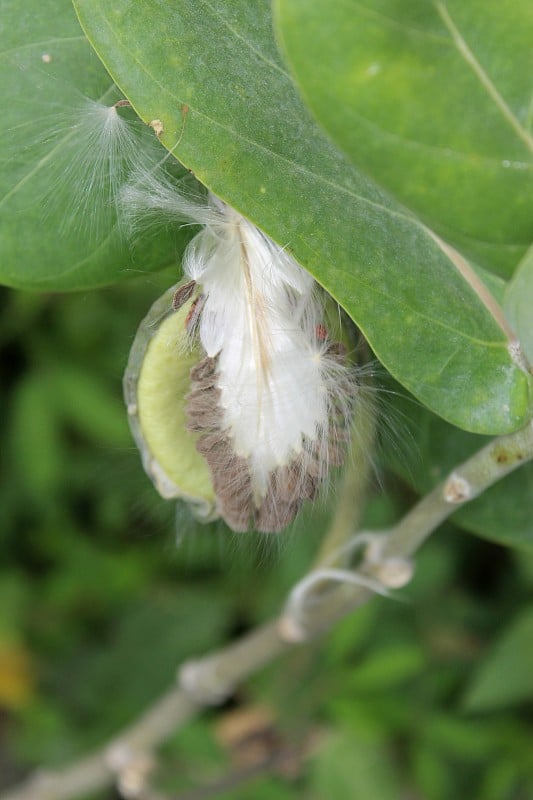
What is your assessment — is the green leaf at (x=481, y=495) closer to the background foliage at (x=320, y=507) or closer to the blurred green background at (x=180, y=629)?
the background foliage at (x=320, y=507)

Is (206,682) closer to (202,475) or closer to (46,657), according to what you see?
(202,475)

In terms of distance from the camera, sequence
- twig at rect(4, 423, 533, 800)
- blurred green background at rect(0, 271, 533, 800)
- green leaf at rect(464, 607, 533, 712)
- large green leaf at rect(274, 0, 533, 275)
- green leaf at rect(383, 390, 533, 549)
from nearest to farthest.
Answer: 1. large green leaf at rect(274, 0, 533, 275)
2. twig at rect(4, 423, 533, 800)
3. green leaf at rect(383, 390, 533, 549)
4. green leaf at rect(464, 607, 533, 712)
5. blurred green background at rect(0, 271, 533, 800)

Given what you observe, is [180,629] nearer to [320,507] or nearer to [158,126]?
[320,507]

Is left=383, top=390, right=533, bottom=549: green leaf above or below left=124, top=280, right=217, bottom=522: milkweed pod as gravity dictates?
below

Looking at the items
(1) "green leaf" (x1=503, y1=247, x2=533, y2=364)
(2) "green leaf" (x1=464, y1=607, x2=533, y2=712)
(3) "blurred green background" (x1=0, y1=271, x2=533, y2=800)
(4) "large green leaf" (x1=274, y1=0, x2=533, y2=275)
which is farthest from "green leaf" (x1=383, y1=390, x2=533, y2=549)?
(3) "blurred green background" (x1=0, y1=271, x2=533, y2=800)

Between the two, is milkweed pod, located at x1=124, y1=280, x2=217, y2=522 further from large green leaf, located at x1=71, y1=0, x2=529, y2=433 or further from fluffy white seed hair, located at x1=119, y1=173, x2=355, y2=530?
large green leaf, located at x1=71, y1=0, x2=529, y2=433

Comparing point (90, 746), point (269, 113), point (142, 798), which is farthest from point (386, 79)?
point (90, 746)
